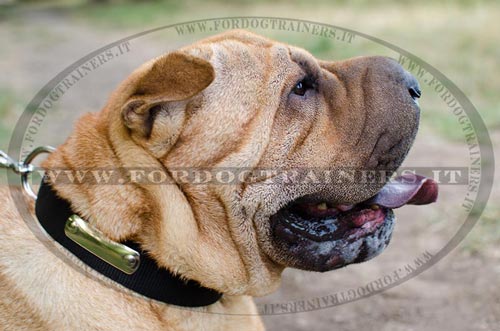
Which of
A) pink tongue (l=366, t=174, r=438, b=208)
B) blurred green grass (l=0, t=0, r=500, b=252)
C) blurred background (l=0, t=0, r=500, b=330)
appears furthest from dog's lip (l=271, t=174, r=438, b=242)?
blurred green grass (l=0, t=0, r=500, b=252)

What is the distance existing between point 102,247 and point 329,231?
0.92 metres

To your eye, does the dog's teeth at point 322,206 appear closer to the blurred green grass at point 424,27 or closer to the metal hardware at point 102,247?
the metal hardware at point 102,247

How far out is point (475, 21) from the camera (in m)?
10.5

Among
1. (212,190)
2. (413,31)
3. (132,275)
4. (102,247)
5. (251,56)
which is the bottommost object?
(413,31)

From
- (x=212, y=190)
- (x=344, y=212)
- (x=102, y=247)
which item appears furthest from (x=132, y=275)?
(x=344, y=212)

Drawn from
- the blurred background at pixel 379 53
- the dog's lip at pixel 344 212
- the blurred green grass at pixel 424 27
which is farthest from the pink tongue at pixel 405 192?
the blurred green grass at pixel 424 27

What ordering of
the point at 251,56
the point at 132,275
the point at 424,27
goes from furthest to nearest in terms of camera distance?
the point at 424,27
the point at 251,56
the point at 132,275

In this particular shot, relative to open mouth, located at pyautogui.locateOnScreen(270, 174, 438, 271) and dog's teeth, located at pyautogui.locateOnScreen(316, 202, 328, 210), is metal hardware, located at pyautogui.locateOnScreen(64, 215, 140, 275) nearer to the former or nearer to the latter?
open mouth, located at pyautogui.locateOnScreen(270, 174, 438, 271)

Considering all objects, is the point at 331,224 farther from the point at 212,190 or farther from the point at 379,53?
the point at 379,53

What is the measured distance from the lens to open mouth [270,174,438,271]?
98.8 inches

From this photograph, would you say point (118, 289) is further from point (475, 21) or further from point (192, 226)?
point (475, 21)

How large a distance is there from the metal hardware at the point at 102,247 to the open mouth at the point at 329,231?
0.58 m

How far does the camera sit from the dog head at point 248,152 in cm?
230

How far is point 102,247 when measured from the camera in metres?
2.23
